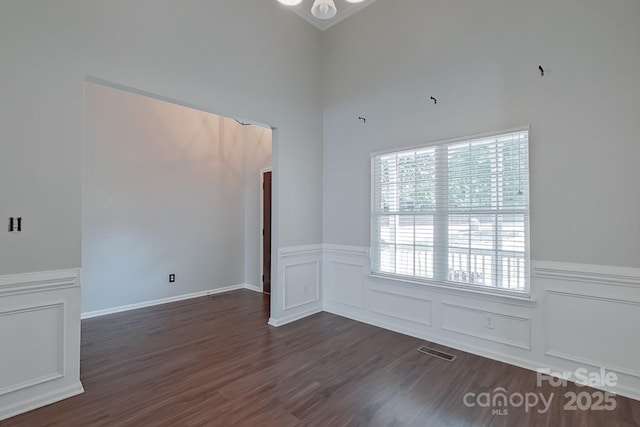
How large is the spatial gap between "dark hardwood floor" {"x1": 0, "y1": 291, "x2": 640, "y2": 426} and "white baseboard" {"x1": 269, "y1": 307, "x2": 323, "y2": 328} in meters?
0.12

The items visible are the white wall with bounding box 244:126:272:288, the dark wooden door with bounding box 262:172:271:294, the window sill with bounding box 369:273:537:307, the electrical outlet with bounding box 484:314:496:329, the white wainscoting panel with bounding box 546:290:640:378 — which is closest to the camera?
the white wainscoting panel with bounding box 546:290:640:378

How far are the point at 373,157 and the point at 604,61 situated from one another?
2.21 metres

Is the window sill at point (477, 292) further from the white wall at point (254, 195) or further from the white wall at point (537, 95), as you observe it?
the white wall at point (254, 195)

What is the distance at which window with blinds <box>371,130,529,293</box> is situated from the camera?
2865mm

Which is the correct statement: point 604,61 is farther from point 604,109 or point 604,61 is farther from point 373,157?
point 373,157

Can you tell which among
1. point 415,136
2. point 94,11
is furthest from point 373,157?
point 94,11

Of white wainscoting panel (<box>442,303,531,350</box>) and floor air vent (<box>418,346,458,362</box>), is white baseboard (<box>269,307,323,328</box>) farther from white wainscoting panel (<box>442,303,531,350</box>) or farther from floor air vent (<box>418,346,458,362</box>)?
white wainscoting panel (<box>442,303,531,350</box>)

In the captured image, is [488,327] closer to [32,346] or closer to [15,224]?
[32,346]

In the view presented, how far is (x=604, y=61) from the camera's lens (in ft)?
8.14

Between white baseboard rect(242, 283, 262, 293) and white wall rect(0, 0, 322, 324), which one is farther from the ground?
white wall rect(0, 0, 322, 324)

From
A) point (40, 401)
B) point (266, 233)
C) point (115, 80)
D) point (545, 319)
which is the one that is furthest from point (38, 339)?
point (545, 319)

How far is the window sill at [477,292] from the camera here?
9.22ft

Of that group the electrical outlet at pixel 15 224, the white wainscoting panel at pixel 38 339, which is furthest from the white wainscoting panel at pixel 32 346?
the electrical outlet at pixel 15 224

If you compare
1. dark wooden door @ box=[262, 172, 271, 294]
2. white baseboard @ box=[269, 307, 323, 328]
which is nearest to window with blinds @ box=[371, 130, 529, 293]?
white baseboard @ box=[269, 307, 323, 328]
